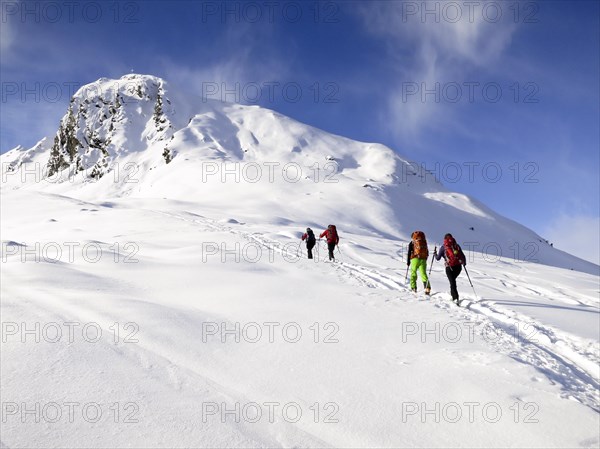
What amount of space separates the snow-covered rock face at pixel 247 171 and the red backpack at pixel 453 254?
24745 mm

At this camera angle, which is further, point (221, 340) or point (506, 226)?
point (506, 226)

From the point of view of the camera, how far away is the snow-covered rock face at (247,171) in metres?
50.6

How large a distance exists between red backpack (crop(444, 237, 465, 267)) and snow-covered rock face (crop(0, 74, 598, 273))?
24.7 m

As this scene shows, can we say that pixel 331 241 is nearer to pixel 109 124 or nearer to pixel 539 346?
pixel 539 346

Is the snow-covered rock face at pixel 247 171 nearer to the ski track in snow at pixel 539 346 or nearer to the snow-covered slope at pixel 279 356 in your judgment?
the snow-covered slope at pixel 279 356

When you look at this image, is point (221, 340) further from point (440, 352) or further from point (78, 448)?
point (440, 352)

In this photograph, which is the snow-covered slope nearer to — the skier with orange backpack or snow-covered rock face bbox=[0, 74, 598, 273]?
the skier with orange backpack

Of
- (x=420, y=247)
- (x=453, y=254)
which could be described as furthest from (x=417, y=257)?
(x=453, y=254)

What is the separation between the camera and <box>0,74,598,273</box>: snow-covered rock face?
5062 centimetres

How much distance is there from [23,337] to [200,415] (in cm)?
→ 307

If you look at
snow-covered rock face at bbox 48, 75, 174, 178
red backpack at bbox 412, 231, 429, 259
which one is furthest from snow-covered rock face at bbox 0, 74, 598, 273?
red backpack at bbox 412, 231, 429, 259

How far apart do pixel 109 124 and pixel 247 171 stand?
9525 centimetres

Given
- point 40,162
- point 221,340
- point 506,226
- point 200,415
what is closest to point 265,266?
point 221,340

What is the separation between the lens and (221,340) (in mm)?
5844
